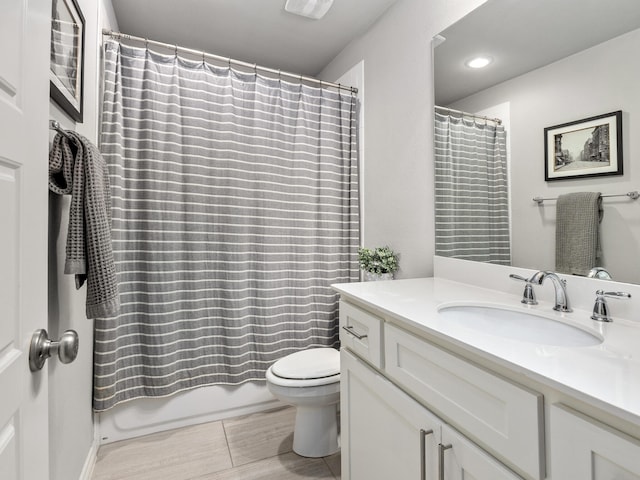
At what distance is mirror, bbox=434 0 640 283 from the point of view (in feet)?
3.12

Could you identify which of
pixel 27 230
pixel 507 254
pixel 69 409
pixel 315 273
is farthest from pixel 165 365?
pixel 507 254

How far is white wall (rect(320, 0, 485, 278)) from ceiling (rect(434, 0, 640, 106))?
9cm

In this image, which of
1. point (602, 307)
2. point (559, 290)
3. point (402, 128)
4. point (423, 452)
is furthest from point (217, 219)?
point (602, 307)

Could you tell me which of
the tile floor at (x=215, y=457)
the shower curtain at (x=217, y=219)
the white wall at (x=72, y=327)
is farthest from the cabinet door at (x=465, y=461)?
the shower curtain at (x=217, y=219)

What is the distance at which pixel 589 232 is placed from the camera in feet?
3.42

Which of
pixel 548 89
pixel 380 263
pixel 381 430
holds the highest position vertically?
pixel 548 89

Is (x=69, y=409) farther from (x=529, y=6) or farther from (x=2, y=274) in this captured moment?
(x=529, y=6)

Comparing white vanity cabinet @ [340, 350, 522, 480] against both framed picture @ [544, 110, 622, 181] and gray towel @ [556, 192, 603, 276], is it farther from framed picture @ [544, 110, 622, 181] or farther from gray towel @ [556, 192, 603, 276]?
framed picture @ [544, 110, 622, 181]

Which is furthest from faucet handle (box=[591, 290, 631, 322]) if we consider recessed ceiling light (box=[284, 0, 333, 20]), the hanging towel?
recessed ceiling light (box=[284, 0, 333, 20])

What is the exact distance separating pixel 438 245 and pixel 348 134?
3.51 ft

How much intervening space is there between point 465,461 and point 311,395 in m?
0.91

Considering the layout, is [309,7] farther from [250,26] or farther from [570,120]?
[570,120]

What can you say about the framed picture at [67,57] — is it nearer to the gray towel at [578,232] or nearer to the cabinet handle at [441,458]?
the cabinet handle at [441,458]

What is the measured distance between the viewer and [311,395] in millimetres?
1544
